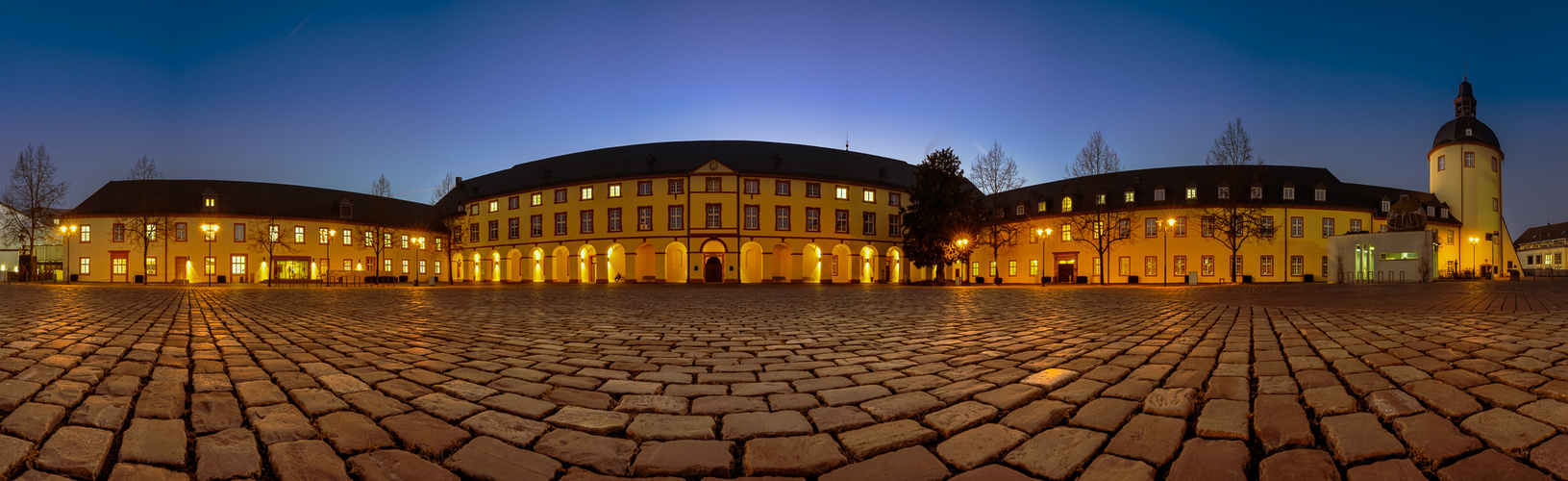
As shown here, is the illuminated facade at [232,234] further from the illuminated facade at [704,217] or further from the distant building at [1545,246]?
the distant building at [1545,246]

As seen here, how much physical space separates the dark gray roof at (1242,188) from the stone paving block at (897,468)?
4301 cm

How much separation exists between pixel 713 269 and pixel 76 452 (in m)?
41.1

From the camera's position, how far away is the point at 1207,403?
3.30 metres

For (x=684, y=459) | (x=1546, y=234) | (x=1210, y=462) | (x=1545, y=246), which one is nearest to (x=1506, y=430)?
(x=1210, y=462)

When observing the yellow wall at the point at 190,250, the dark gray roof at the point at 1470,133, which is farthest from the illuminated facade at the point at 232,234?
the dark gray roof at the point at 1470,133

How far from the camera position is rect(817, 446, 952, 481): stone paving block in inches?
90.4

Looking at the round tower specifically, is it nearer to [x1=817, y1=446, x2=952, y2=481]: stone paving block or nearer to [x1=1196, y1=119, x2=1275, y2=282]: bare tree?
[x1=1196, y1=119, x2=1275, y2=282]: bare tree

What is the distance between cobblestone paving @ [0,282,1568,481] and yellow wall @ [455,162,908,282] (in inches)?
1440

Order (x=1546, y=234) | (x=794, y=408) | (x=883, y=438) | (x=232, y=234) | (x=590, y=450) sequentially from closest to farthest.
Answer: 1. (x=590, y=450)
2. (x=883, y=438)
3. (x=794, y=408)
4. (x=232, y=234)
5. (x=1546, y=234)

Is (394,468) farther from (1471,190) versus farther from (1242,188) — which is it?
(1471,190)

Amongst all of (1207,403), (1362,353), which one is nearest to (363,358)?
(1207,403)

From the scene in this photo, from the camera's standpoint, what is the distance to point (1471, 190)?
1858 inches

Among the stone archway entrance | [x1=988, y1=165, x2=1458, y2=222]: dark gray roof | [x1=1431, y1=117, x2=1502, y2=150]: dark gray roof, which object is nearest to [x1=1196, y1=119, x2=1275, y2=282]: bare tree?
[x1=988, y1=165, x2=1458, y2=222]: dark gray roof

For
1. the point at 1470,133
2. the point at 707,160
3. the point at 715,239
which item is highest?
the point at 1470,133
